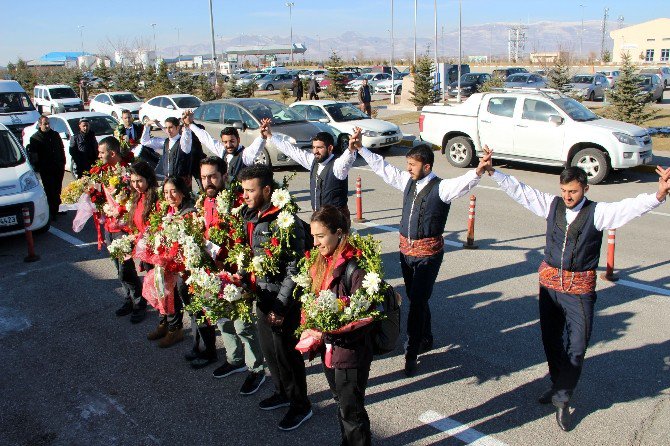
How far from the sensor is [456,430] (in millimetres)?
4492

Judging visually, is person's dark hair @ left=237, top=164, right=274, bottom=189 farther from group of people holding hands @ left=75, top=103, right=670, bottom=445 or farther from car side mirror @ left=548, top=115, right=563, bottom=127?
car side mirror @ left=548, top=115, right=563, bottom=127

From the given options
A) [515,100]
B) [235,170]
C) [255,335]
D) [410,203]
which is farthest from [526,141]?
[255,335]

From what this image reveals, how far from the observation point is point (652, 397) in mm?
4844

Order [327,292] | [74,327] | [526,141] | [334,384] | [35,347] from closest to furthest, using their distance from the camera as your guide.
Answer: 1. [327,292]
2. [334,384]
3. [35,347]
4. [74,327]
5. [526,141]

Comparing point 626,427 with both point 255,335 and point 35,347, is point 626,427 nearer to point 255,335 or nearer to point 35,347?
point 255,335

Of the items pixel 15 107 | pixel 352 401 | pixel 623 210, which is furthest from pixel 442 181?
pixel 15 107

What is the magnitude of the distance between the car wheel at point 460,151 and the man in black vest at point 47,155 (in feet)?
30.9

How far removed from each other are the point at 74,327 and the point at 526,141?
432 inches

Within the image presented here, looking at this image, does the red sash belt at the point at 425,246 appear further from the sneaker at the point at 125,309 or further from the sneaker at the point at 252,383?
the sneaker at the point at 125,309

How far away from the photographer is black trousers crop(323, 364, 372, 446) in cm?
378

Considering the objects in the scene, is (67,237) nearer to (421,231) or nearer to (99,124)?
(99,124)

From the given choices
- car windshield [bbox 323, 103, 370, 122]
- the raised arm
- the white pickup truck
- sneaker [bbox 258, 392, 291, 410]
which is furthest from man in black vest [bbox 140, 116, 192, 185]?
car windshield [bbox 323, 103, 370, 122]

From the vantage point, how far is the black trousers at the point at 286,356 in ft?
14.4

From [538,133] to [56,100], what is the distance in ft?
82.0
